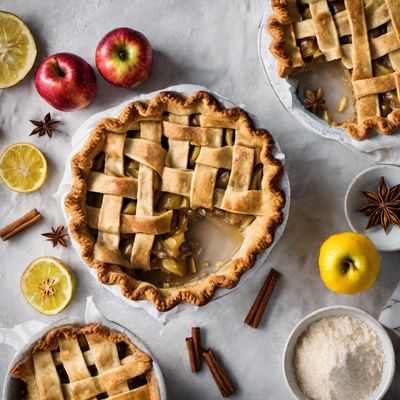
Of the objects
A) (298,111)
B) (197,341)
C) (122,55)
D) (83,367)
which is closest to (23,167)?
(122,55)

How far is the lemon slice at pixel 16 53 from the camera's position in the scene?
2.35m

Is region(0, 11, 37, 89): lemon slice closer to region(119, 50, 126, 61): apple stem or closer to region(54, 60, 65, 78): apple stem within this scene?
region(54, 60, 65, 78): apple stem

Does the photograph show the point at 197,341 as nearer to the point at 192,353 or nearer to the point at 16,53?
the point at 192,353

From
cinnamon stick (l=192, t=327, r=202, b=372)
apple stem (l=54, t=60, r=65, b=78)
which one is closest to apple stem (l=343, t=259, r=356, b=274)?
cinnamon stick (l=192, t=327, r=202, b=372)

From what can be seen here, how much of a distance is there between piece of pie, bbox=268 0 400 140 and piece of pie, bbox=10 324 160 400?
109cm

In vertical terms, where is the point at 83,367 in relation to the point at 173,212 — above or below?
below

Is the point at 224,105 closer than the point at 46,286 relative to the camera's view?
Yes

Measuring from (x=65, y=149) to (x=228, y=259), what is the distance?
29.1 inches

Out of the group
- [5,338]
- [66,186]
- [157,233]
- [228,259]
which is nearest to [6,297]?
[5,338]

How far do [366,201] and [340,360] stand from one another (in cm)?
57

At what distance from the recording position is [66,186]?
221 cm

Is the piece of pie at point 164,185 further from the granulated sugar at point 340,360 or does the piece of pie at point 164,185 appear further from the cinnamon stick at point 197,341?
the granulated sugar at point 340,360

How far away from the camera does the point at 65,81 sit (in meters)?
2.24

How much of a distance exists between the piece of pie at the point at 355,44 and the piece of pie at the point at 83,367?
3.58ft
